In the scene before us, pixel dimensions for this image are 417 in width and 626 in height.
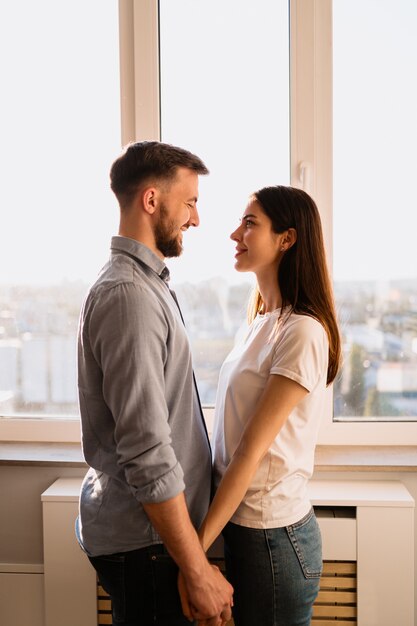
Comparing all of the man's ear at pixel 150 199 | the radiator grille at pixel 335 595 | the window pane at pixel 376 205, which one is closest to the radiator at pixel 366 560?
the radiator grille at pixel 335 595

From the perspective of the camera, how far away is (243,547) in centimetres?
139

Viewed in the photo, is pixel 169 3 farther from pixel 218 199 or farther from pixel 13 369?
pixel 13 369

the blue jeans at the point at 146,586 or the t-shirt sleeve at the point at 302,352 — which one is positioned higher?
the t-shirt sleeve at the point at 302,352

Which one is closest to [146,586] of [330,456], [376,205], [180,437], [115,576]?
[115,576]

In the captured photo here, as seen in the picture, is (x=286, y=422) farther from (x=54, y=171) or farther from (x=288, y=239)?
(x=54, y=171)

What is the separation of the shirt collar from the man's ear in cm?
7

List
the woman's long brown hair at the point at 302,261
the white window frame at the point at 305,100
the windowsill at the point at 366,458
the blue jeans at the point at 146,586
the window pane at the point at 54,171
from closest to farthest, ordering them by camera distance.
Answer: the blue jeans at the point at 146,586 < the woman's long brown hair at the point at 302,261 < the windowsill at the point at 366,458 < the white window frame at the point at 305,100 < the window pane at the point at 54,171

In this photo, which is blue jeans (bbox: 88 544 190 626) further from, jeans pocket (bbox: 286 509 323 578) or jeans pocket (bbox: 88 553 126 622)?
jeans pocket (bbox: 286 509 323 578)

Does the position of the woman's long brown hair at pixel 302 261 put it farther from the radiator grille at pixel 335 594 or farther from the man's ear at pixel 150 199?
the radiator grille at pixel 335 594

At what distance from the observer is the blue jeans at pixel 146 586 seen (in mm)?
1269

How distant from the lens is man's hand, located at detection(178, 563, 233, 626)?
121 cm

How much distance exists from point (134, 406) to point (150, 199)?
0.42 meters

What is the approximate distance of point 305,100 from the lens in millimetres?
2162

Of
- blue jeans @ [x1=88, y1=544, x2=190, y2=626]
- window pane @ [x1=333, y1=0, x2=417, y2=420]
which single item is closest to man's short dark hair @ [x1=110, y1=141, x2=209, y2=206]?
blue jeans @ [x1=88, y1=544, x2=190, y2=626]
